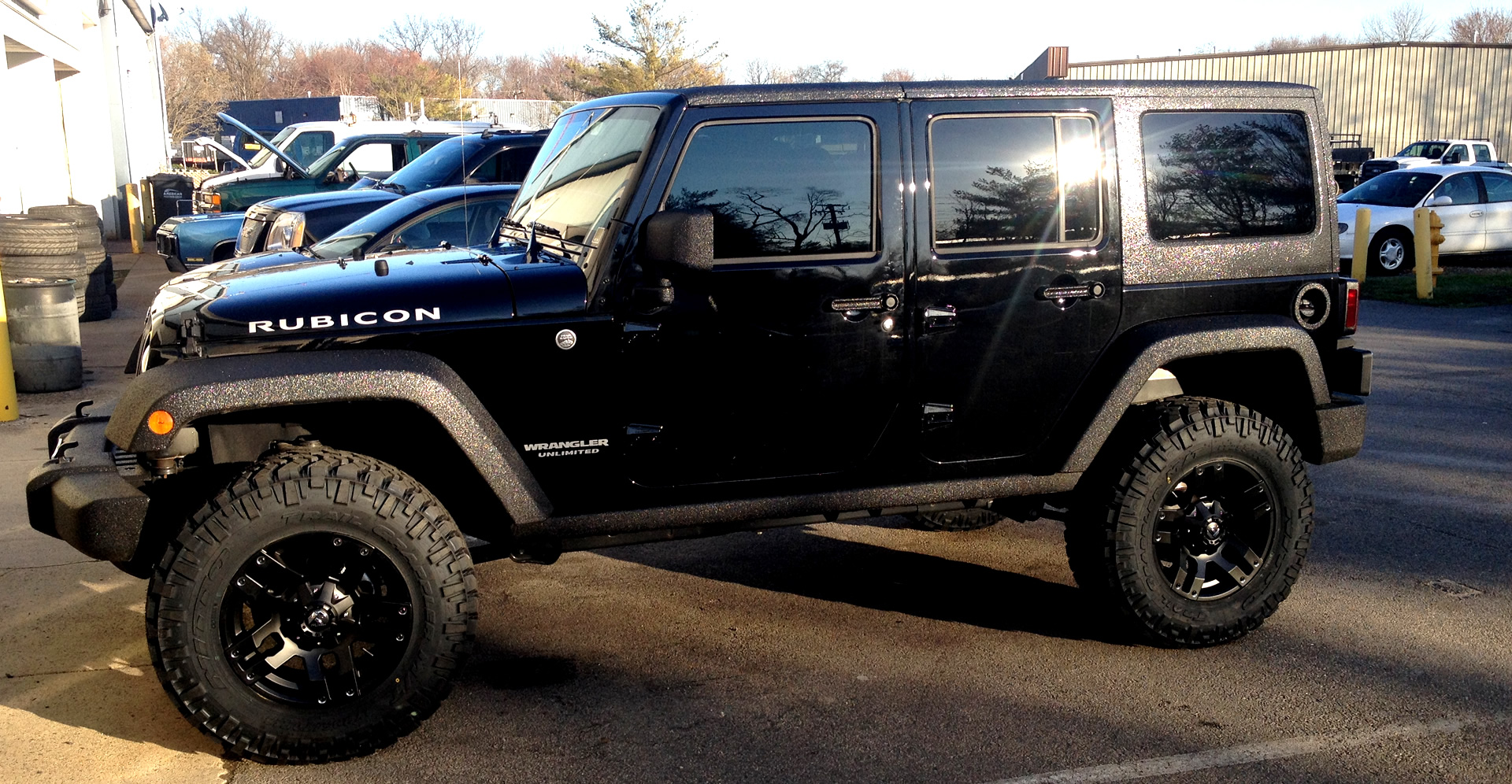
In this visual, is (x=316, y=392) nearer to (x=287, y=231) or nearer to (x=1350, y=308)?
(x=1350, y=308)

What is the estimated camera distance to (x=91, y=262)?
516 inches

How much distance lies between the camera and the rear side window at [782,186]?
160 inches

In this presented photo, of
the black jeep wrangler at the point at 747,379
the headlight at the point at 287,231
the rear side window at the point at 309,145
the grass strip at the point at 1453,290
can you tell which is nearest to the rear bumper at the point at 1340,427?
the black jeep wrangler at the point at 747,379

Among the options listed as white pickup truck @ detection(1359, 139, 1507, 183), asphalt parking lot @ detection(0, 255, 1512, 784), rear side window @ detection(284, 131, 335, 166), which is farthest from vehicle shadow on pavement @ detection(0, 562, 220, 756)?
white pickup truck @ detection(1359, 139, 1507, 183)

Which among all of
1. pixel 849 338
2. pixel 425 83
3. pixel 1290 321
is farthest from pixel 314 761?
pixel 425 83

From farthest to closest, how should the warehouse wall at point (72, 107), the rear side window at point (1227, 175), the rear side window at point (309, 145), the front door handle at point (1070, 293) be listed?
the rear side window at point (309, 145)
the warehouse wall at point (72, 107)
the rear side window at point (1227, 175)
the front door handle at point (1070, 293)

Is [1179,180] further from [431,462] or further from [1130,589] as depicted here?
[431,462]

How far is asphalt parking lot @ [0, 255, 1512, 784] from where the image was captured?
3740 millimetres

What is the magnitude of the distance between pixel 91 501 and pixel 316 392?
0.70m

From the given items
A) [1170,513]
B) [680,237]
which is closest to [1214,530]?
[1170,513]

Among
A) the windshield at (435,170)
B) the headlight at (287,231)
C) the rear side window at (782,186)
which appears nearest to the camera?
the rear side window at (782,186)

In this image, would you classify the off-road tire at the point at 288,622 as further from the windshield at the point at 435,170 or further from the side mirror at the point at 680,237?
the windshield at the point at 435,170

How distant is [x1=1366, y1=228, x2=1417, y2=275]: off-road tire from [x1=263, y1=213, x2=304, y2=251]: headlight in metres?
14.2

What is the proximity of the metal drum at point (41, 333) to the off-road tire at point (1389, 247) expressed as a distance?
15931 mm
